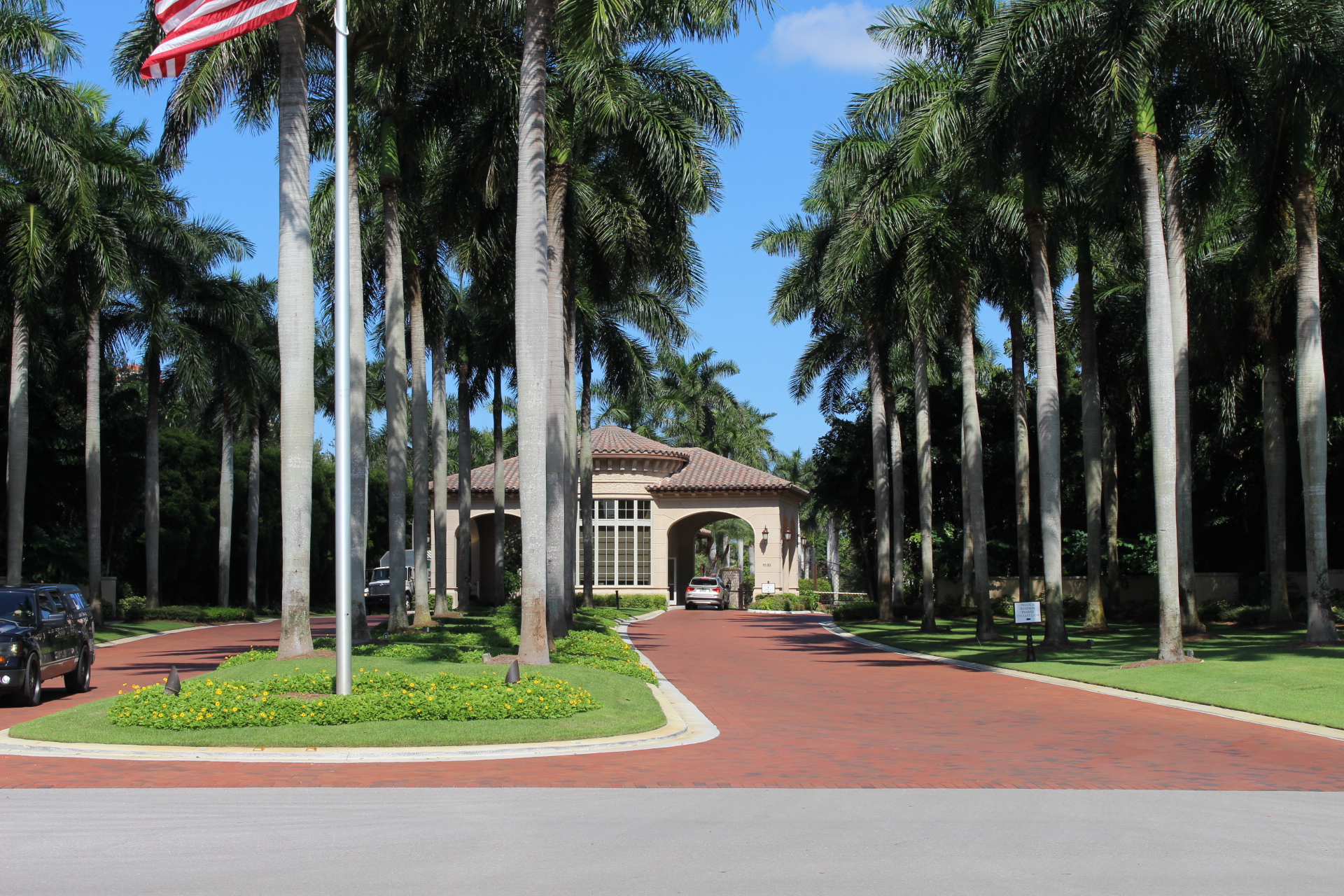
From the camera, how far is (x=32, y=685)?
16.2 metres

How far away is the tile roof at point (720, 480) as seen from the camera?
57812 mm

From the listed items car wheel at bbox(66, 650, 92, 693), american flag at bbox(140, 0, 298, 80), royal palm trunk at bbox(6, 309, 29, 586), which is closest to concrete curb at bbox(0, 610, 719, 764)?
car wheel at bbox(66, 650, 92, 693)

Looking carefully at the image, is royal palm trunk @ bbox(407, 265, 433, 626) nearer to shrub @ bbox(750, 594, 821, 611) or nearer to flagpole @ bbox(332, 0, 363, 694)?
flagpole @ bbox(332, 0, 363, 694)

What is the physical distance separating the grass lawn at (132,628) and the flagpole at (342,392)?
21820mm

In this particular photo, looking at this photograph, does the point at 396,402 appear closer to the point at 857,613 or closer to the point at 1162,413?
the point at 1162,413

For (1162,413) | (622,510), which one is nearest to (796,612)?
(622,510)

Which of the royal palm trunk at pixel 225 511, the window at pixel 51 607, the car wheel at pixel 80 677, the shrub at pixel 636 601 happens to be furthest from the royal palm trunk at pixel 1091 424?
the royal palm trunk at pixel 225 511

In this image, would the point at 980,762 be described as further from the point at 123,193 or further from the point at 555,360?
the point at 123,193

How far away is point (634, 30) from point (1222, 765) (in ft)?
53.9

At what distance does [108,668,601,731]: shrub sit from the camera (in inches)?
516

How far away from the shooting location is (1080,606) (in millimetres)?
41125

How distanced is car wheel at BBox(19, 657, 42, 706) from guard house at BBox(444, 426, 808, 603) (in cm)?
4026

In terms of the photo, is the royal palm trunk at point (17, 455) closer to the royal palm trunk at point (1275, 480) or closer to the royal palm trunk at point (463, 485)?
the royal palm trunk at point (463, 485)

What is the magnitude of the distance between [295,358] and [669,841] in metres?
12.7
